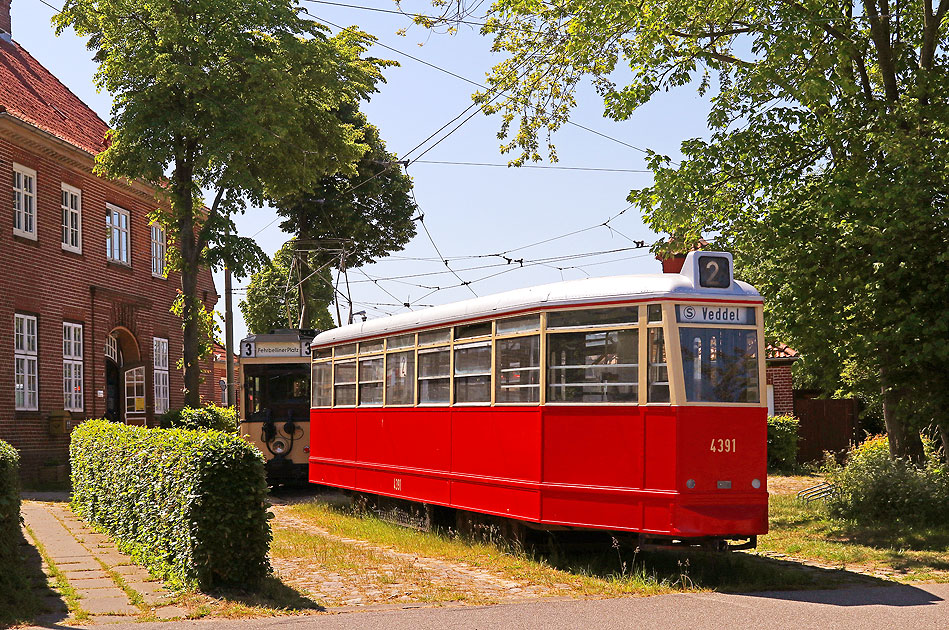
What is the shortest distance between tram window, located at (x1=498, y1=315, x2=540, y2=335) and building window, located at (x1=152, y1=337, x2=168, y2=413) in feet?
72.8

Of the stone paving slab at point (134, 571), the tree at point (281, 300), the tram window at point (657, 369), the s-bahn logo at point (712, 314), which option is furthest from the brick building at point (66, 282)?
the s-bahn logo at point (712, 314)

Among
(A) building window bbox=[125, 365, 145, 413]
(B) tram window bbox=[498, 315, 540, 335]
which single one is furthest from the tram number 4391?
(A) building window bbox=[125, 365, 145, 413]

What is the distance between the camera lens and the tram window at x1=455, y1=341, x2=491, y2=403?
13429 mm

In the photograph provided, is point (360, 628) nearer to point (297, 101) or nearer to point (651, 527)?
point (651, 527)

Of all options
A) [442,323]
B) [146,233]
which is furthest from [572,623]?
[146,233]

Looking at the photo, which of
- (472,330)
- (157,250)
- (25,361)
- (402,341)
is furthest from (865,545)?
(157,250)

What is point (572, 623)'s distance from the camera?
8805mm

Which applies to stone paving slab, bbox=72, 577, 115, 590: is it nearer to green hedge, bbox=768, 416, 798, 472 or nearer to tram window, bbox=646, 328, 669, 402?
tram window, bbox=646, 328, 669, 402

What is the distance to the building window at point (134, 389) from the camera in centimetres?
3219

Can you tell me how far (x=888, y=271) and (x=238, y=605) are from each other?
33.2 feet

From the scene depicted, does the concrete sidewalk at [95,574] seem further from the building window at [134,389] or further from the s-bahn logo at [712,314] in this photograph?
the building window at [134,389]

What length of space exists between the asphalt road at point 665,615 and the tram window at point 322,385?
31.9ft

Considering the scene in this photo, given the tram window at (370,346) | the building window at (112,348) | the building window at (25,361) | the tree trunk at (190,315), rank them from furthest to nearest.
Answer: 1. the building window at (112,348)
2. the tree trunk at (190,315)
3. the building window at (25,361)
4. the tram window at (370,346)

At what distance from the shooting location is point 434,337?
14.9 metres
